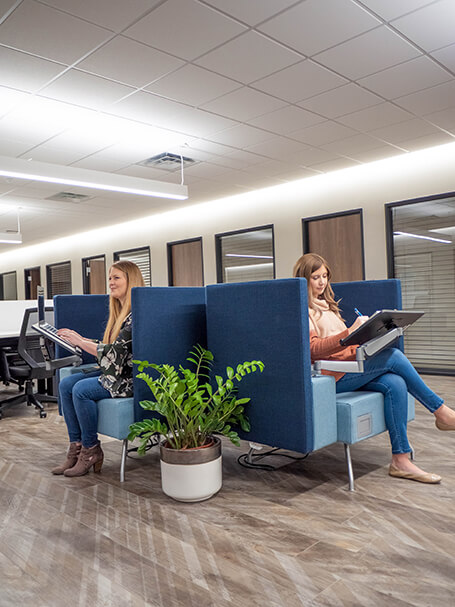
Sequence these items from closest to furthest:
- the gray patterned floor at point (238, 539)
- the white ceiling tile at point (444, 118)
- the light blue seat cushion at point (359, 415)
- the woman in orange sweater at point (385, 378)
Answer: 1. the gray patterned floor at point (238, 539)
2. the light blue seat cushion at point (359, 415)
3. the woman in orange sweater at point (385, 378)
4. the white ceiling tile at point (444, 118)

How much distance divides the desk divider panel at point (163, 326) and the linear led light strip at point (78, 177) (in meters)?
2.30

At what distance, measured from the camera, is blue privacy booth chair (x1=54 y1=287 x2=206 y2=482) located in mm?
2170

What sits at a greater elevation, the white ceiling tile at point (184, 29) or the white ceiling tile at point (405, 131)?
the white ceiling tile at point (184, 29)

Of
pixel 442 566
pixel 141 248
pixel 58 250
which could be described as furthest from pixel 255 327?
pixel 58 250

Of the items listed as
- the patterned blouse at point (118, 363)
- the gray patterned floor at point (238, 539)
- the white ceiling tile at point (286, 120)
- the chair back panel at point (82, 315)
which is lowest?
the gray patterned floor at point (238, 539)

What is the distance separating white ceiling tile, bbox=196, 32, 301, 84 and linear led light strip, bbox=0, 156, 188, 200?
5.66 ft

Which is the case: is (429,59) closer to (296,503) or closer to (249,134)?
(249,134)

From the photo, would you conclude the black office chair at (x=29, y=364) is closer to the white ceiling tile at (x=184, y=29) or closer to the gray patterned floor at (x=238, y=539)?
the gray patterned floor at (x=238, y=539)

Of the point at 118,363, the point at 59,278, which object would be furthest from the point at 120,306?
the point at 59,278

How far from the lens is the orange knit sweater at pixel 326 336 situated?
2.08 metres

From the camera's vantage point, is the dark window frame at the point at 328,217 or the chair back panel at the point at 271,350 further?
the dark window frame at the point at 328,217

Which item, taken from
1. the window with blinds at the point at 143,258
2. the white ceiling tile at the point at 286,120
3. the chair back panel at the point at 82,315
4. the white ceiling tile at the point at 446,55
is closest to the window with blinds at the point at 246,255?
the window with blinds at the point at 143,258

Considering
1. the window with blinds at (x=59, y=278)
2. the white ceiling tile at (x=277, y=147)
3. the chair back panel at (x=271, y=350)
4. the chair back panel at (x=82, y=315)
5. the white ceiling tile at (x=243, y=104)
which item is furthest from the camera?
the window with blinds at (x=59, y=278)

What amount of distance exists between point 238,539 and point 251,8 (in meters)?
2.26
